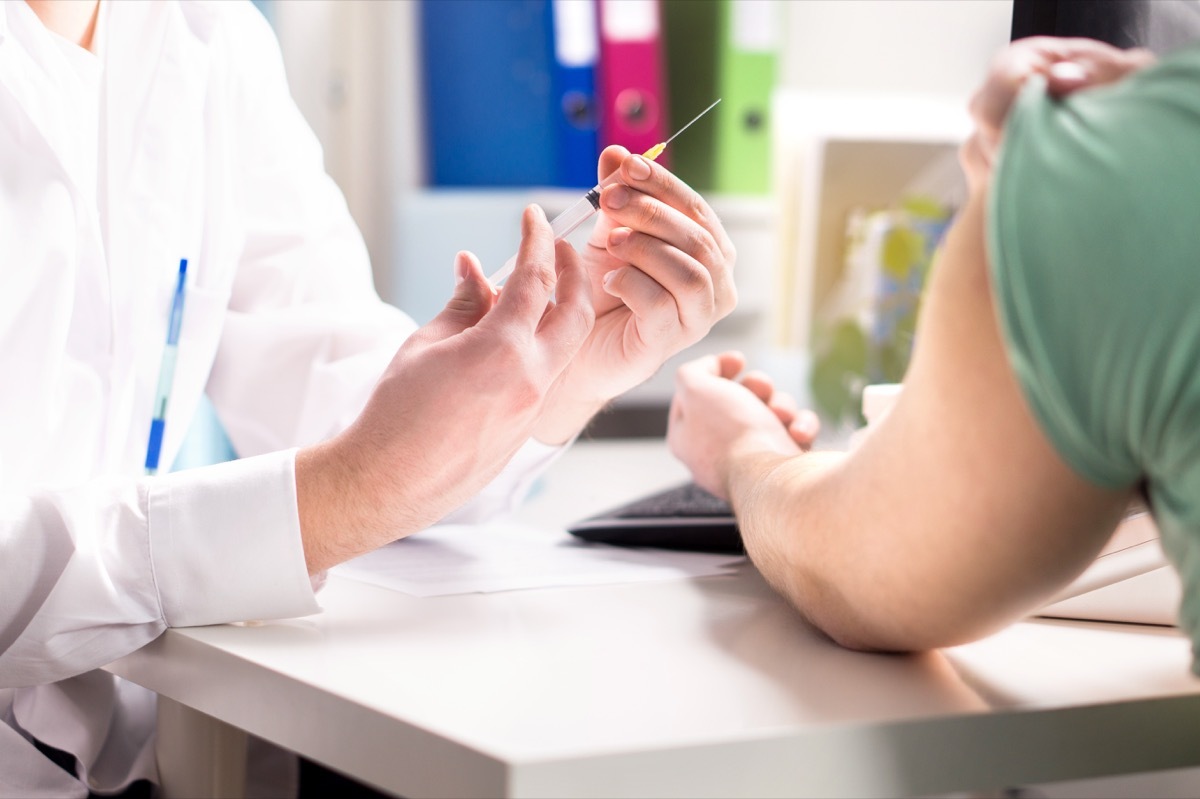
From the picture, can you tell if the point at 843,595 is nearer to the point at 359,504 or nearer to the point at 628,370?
the point at 359,504

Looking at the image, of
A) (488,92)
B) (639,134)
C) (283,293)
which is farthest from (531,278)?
(488,92)

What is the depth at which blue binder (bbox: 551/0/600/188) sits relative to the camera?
7.47ft

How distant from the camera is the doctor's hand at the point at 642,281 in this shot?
82cm

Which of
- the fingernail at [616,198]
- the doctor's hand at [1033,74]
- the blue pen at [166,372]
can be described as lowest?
the blue pen at [166,372]

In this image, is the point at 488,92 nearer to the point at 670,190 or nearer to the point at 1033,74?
the point at 670,190

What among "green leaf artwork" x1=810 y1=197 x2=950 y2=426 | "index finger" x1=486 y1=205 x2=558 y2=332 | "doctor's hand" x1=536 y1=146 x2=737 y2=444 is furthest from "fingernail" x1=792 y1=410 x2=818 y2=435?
"green leaf artwork" x1=810 y1=197 x2=950 y2=426

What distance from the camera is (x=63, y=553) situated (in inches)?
26.2

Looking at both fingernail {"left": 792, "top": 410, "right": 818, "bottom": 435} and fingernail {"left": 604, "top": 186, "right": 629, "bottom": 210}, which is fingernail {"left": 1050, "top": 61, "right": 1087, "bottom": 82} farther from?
fingernail {"left": 792, "top": 410, "right": 818, "bottom": 435}

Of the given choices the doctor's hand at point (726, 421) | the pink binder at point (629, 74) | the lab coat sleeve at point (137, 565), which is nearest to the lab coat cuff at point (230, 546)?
the lab coat sleeve at point (137, 565)

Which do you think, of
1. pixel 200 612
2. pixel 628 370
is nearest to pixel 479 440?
pixel 200 612

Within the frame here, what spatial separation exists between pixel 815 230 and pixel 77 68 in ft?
4.98

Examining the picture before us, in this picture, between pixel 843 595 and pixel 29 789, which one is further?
pixel 29 789

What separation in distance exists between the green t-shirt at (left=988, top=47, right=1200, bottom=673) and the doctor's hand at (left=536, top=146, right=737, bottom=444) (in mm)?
395

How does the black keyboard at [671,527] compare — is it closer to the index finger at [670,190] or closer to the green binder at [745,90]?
the index finger at [670,190]
